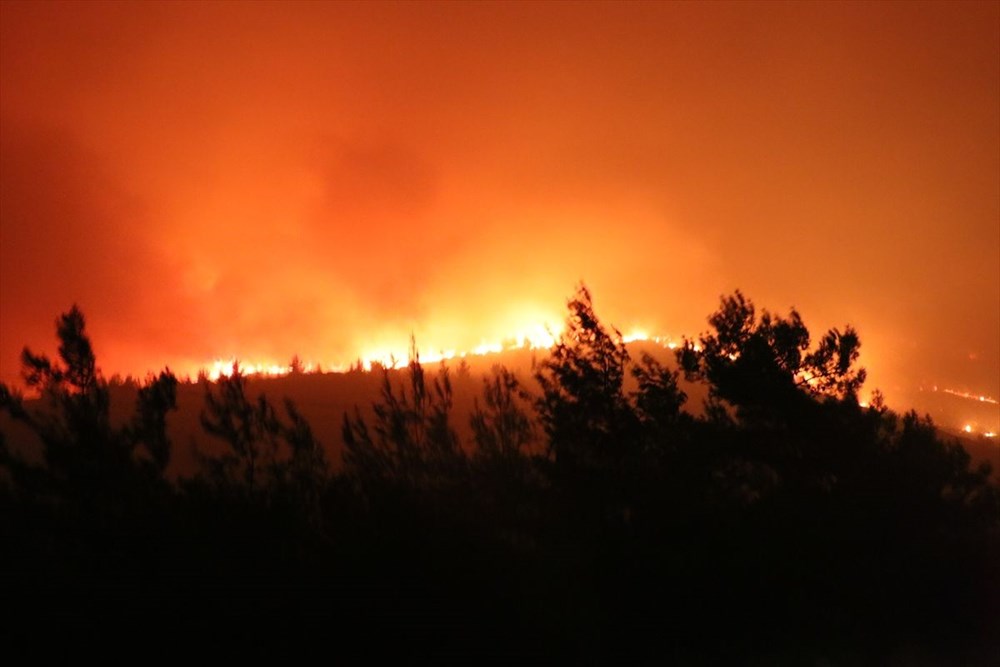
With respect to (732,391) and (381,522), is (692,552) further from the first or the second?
(732,391)

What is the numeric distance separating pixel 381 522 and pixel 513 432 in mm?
3367

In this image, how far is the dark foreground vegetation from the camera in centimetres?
965

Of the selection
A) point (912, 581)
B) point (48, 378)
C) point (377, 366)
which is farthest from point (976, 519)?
point (377, 366)

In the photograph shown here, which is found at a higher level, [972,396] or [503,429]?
[972,396]

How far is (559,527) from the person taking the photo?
11.5 m

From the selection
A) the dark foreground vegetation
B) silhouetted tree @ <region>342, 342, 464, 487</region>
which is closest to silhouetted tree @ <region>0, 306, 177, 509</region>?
the dark foreground vegetation

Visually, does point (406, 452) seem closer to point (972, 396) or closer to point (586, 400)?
point (586, 400)

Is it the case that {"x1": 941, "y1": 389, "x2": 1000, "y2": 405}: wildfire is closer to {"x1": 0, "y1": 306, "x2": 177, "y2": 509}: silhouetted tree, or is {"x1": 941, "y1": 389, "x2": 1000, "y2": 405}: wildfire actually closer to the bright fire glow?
the bright fire glow

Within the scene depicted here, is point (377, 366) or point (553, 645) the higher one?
point (377, 366)

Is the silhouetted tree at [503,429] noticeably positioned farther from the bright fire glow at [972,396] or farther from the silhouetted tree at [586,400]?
the bright fire glow at [972,396]

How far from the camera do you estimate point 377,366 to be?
36.5 meters

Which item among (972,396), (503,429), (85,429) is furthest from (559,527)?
(972,396)

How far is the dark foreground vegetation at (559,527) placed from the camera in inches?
380

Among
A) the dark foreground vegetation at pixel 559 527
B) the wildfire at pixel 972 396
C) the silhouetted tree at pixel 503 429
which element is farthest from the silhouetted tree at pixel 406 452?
the wildfire at pixel 972 396
